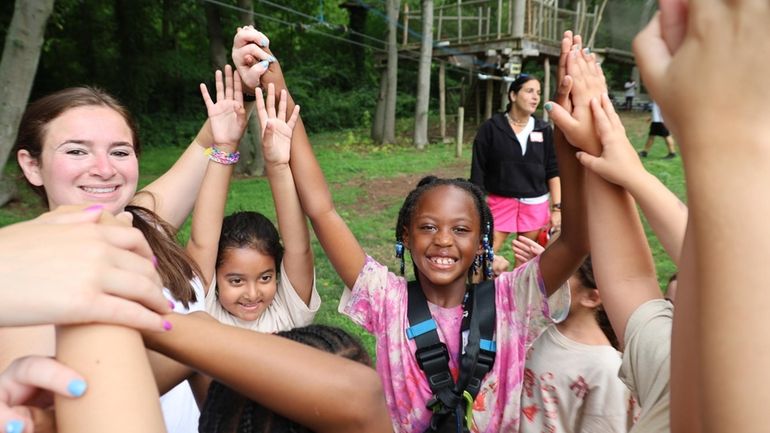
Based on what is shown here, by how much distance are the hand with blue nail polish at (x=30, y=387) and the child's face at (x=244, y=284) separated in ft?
4.50

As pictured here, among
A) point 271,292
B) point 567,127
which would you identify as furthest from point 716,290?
point 271,292

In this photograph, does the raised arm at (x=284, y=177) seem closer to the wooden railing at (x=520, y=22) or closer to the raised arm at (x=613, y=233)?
the raised arm at (x=613, y=233)

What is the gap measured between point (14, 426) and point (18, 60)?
7395 millimetres

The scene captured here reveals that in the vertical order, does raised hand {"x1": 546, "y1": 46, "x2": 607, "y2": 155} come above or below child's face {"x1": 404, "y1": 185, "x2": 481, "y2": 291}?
above

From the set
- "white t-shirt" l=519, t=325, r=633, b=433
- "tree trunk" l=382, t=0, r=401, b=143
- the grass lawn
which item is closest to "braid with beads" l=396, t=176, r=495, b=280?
"white t-shirt" l=519, t=325, r=633, b=433

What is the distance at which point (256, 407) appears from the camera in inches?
42.5

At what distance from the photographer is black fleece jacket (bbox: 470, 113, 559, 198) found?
4.83 metres

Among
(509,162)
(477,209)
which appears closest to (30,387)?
(477,209)

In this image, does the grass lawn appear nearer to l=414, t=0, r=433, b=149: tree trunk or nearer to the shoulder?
l=414, t=0, r=433, b=149: tree trunk

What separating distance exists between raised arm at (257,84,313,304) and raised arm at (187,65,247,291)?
17cm

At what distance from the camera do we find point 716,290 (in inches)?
22.4

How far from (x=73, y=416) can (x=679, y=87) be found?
80cm

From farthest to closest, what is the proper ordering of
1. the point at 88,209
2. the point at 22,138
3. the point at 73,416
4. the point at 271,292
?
the point at 271,292 → the point at 22,138 → the point at 88,209 → the point at 73,416

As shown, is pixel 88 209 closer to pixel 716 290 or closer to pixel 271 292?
pixel 716 290
